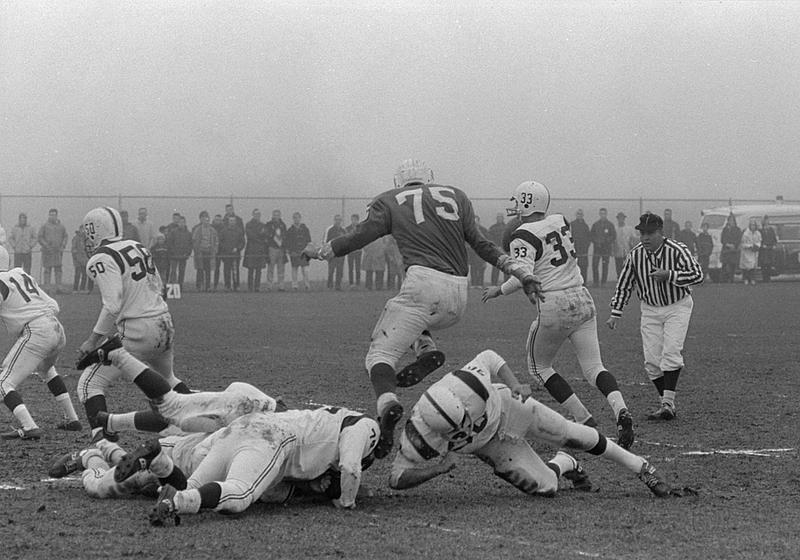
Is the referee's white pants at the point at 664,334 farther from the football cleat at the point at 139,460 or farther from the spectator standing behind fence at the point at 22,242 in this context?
the spectator standing behind fence at the point at 22,242

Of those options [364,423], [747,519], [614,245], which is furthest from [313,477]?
[614,245]

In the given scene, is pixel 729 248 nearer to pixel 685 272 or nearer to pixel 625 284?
pixel 625 284

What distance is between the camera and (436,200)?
8055mm

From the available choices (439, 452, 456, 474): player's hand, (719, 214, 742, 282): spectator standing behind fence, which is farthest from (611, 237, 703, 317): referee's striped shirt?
(719, 214, 742, 282): spectator standing behind fence

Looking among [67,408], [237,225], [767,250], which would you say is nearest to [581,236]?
[767,250]

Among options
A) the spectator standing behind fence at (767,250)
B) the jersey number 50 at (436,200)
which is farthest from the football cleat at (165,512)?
the spectator standing behind fence at (767,250)

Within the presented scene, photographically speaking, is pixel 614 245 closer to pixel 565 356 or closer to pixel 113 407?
pixel 565 356

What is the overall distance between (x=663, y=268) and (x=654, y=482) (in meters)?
4.01

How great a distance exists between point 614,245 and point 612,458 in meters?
24.7

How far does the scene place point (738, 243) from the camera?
32469 millimetres

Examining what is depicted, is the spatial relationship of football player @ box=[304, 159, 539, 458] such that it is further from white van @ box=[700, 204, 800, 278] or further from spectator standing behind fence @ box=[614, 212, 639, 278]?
white van @ box=[700, 204, 800, 278]

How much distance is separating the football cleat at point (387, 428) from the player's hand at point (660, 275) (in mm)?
4040

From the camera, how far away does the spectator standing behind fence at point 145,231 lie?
27312 millimetres

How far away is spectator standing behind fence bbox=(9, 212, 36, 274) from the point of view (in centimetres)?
2820
